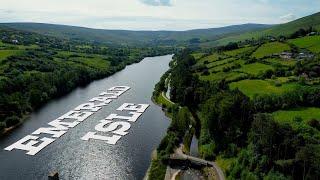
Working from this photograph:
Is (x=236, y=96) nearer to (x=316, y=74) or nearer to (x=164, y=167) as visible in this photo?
(x=164, y=167)

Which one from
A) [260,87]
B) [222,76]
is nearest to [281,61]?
[222,76]

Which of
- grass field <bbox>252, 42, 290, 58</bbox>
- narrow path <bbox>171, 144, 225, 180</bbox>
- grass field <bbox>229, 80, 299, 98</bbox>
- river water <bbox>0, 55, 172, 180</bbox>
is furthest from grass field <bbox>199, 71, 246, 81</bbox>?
narrow path <bbox>171, 144, 225, 180</bbox>

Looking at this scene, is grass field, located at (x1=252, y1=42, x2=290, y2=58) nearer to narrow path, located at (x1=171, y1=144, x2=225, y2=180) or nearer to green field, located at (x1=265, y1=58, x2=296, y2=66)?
green field, located at (x1=265, y1=58, x2=296, y2=66)

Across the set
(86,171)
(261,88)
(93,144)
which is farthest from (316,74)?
(86,171)

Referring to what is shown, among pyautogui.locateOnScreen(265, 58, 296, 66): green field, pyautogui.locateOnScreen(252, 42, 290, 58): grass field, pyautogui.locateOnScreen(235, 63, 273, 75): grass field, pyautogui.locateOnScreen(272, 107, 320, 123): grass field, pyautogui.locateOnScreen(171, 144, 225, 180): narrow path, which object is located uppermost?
pyautogui.locateOnScreen(252, 42, 290, 58): grass field

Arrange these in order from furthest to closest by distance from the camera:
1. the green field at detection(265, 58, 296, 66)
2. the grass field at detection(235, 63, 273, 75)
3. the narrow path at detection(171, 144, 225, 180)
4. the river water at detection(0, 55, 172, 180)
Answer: the green field at detection(265, 58, 296, 66) < the grass field at detection(235, 63, 273, 75) < the river water at detection(0, 55, 172, 180) < the narrow path at detection(171, 144, 225, 180)

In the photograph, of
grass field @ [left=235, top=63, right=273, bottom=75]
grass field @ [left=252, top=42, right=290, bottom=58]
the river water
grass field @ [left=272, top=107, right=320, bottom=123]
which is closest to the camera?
the river water

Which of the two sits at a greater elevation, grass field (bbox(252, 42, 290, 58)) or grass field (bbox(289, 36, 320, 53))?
grass field (bbox(289, 36, 320, 53))
